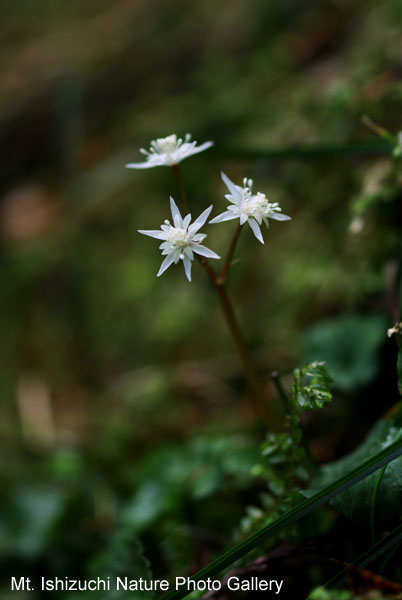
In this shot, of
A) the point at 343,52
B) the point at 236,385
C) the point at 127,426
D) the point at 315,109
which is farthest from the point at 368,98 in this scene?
the point at 127,426

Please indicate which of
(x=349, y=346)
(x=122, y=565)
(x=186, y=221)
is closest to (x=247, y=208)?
(x=186, y=221)

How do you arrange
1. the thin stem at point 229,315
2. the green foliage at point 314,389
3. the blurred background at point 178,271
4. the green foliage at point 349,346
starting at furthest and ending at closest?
the blurred background at point 178,271
the green foliage at point 349,346
the thin stem at point 229,315
the green foliage at point 314,389

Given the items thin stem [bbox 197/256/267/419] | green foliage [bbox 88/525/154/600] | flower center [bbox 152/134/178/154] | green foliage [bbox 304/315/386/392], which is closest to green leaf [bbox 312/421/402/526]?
thin stem [bbox 197/256/267/419]

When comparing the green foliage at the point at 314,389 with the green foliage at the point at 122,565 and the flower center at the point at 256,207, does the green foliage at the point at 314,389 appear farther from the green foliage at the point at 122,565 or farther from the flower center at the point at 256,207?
the green foliage at the point at 122,565

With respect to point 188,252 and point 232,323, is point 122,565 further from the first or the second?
point 188,252

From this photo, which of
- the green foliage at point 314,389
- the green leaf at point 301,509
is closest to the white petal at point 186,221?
the green foliage at point 314,389

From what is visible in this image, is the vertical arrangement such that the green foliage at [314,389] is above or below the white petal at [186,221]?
below

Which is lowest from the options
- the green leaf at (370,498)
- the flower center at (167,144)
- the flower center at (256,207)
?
the green leaf at (370,498)

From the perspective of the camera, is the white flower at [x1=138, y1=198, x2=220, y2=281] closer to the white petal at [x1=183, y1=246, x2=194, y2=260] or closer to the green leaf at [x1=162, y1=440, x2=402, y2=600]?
the white petal at [x1=183, y1=246, x2=194, y2=260]
